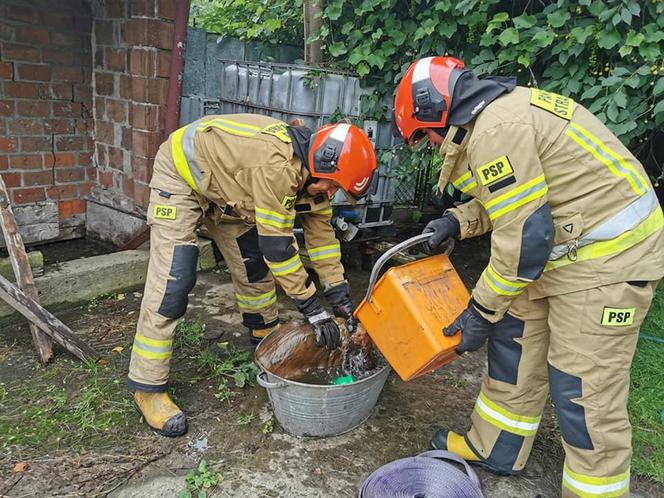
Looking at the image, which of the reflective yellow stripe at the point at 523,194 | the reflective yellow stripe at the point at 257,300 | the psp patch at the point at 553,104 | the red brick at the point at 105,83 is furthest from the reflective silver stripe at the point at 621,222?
the red brick at the point at 105,83

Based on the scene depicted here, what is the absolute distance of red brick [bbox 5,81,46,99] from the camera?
4.43 m

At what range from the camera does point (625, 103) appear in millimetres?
3250

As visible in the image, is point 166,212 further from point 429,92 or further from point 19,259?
point 429,92

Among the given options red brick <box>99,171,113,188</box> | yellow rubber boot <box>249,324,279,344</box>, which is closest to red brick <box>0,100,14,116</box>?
red brick <box>99,171,113,188</box>

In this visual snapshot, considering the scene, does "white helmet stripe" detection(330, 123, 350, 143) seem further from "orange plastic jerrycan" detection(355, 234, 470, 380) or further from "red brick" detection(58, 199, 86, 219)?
"red brick" detection(58, 199, 86, 219)

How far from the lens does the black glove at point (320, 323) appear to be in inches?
112

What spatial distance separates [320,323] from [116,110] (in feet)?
10.2

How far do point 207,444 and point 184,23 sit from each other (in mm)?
3288

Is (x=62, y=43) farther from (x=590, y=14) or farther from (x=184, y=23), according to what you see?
(x=590, y=14)

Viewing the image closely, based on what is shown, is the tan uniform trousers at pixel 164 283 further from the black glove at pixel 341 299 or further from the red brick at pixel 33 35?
the red brick at pixel 33 35

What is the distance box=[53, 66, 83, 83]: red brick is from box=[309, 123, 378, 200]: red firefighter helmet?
10.3 ft

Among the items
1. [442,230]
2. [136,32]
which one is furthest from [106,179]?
[442,230]

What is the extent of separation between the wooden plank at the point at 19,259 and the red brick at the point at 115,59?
1774mm

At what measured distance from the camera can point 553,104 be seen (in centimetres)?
221
